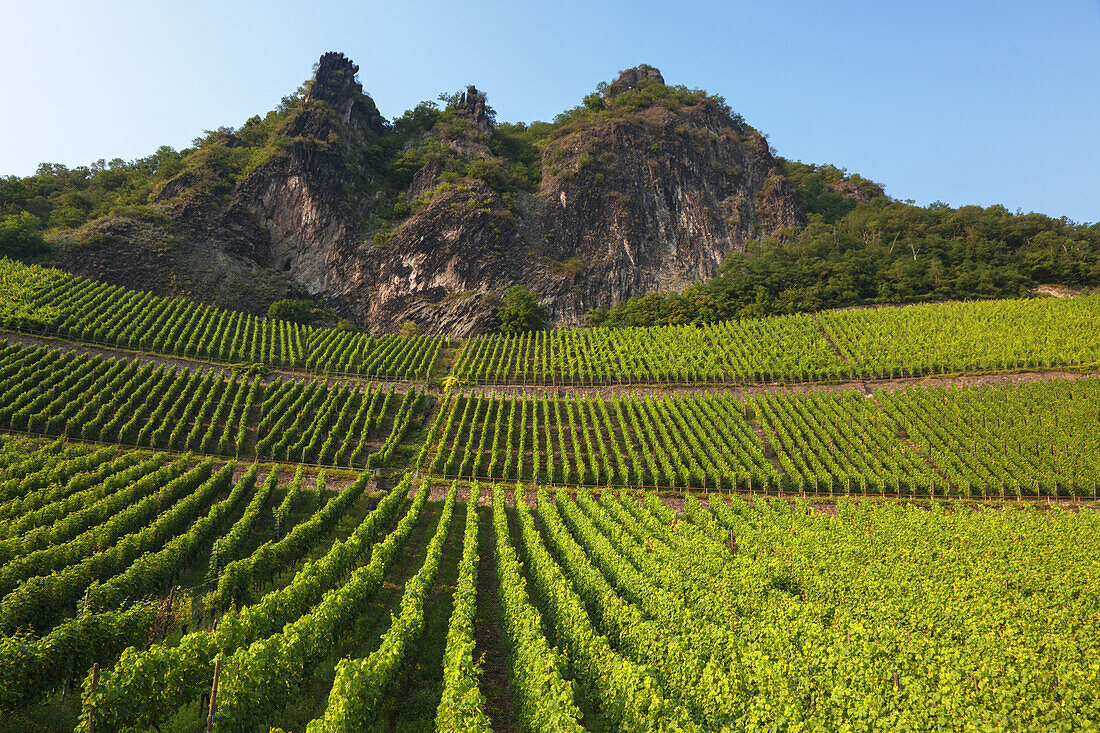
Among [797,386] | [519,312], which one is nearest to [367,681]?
[797,386]

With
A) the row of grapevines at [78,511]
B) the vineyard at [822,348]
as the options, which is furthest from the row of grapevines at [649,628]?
the vineyard at [822,348]

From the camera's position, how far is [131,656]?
8477 millimetres

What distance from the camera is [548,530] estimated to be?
2269cm

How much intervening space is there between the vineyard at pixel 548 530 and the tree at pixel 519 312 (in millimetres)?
12144

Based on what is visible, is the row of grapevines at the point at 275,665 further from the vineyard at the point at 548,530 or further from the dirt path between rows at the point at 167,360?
the dirt path between rows at the point at 167,360

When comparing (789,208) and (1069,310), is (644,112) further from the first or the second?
(1069,310)

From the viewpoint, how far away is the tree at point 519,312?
66.5 meters

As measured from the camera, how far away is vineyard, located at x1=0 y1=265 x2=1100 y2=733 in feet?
29.7

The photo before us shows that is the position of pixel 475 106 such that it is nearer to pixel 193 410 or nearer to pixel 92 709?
pixel 193 410

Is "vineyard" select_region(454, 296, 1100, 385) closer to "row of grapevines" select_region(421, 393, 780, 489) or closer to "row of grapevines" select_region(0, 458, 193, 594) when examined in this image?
"row of grapevines" select_region(421, 393, 780, 489)

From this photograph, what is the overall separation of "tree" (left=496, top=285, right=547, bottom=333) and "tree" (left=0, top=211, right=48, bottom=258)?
53.8 meters

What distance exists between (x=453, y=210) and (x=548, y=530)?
6566cm

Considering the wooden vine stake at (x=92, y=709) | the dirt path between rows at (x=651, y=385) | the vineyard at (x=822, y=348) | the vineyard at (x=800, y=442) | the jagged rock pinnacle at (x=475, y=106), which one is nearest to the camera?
the wooden vine stake at (x=92, y=709)

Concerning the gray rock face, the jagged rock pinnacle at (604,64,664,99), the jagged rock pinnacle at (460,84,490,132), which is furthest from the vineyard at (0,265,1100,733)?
the jagged rock pinnacle at (604,64,664,99)
